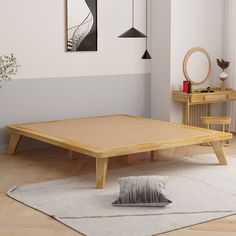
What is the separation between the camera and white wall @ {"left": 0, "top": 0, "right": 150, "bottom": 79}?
19.9 feet

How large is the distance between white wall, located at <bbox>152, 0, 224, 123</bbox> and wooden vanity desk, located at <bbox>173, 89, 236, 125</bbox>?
154 mm

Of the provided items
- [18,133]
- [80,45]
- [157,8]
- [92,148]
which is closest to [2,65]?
[18,133]

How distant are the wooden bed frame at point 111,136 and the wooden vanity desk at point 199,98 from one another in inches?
30.4

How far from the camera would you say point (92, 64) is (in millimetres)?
6699

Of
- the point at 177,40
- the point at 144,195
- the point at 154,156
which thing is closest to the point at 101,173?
the point at 144,195

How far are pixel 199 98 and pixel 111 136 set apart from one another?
1.87m

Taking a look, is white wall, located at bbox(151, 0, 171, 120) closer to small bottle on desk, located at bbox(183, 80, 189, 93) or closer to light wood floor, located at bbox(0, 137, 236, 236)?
small bottle on desk, located at bbox(183, 80, 189, 93)

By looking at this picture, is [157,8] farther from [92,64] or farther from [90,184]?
[90,184]

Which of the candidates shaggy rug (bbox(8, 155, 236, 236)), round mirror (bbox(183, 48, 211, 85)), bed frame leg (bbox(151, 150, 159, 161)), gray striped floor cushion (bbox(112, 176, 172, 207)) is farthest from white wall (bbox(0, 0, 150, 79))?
gray striped floor cushion (bbox(112, 176, 172, 207))

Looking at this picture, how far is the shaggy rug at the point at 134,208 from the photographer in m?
3.68

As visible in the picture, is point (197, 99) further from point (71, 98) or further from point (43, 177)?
point (43, 177)

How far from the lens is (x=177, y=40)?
6.95 meters

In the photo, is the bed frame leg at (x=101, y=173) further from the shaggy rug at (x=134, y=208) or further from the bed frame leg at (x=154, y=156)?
the bed frame leg at (x=154, y=156)

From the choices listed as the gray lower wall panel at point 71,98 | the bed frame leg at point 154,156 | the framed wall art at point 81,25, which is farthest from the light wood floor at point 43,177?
the framed wall art at point 81,25
